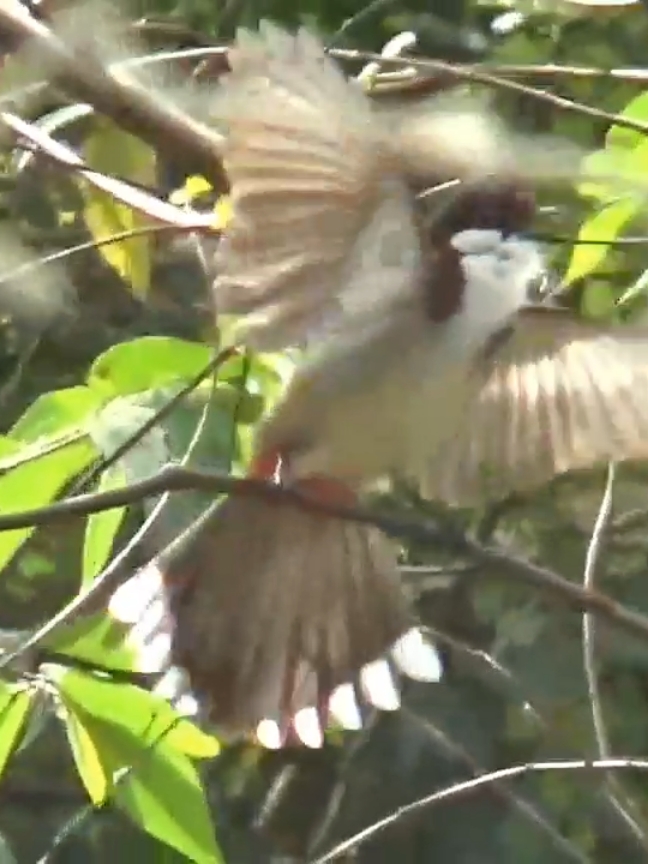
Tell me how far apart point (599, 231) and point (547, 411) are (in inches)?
4.9

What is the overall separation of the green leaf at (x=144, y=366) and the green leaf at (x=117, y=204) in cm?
19

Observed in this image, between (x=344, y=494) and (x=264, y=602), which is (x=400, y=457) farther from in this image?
(x=264, y=602)

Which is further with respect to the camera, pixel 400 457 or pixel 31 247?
pixel 31 247

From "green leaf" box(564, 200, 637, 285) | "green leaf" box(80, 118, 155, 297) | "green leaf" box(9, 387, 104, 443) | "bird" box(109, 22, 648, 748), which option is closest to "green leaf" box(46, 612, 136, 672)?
"bird" box(109, 22, 648, 748)

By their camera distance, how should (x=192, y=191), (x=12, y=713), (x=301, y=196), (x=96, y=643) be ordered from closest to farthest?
(x=301, y=196)
(x=12, y=713)
(x=96, y=643)
(x=192, y=191)

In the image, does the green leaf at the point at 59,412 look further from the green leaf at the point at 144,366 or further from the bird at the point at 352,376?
the bird at the point at 352,376

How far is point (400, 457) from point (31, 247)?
0.63 metres

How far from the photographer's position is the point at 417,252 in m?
0.92

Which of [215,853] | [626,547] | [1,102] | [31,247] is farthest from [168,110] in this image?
[626,547]

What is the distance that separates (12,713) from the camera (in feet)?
3.05

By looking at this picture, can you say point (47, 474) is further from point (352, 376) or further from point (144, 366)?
point (352, 376)

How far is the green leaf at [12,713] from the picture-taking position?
36.1 inches

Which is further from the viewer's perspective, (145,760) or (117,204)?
(117,204)

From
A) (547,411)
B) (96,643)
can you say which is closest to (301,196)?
(547,411)
